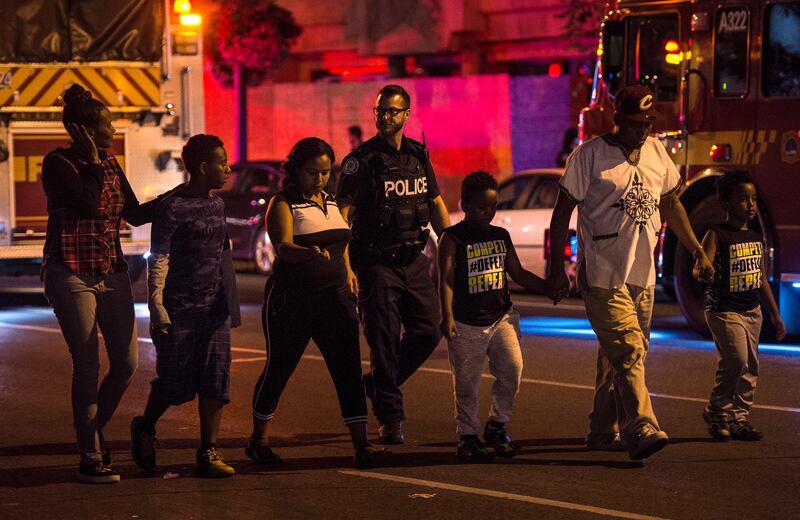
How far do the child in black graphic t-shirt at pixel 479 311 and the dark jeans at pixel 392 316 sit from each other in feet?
1.60

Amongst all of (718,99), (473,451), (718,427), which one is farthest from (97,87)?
(718,427)

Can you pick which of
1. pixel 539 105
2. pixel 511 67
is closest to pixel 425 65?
pixel 511 67

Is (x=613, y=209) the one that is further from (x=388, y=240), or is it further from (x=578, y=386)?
(x=578, y=386)

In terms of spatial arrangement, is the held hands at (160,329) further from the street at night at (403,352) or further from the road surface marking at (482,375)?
the road surface marking at (482,375)

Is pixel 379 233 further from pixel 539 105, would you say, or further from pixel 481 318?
pixel 539 105

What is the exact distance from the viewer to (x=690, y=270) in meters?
13.3

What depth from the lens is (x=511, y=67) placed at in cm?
2955

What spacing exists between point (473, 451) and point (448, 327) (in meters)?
0.65

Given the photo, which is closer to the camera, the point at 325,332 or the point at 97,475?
the point at 97,475

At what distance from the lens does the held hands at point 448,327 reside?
7828 mm

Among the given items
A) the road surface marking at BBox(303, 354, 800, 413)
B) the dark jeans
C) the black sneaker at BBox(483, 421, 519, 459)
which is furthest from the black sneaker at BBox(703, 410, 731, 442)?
the dark jeans

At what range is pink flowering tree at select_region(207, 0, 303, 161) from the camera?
91.6ft

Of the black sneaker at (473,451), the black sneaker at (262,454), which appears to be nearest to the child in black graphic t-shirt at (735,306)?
the black sneaker at (473,451)

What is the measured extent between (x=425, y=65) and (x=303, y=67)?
10.0 ft
